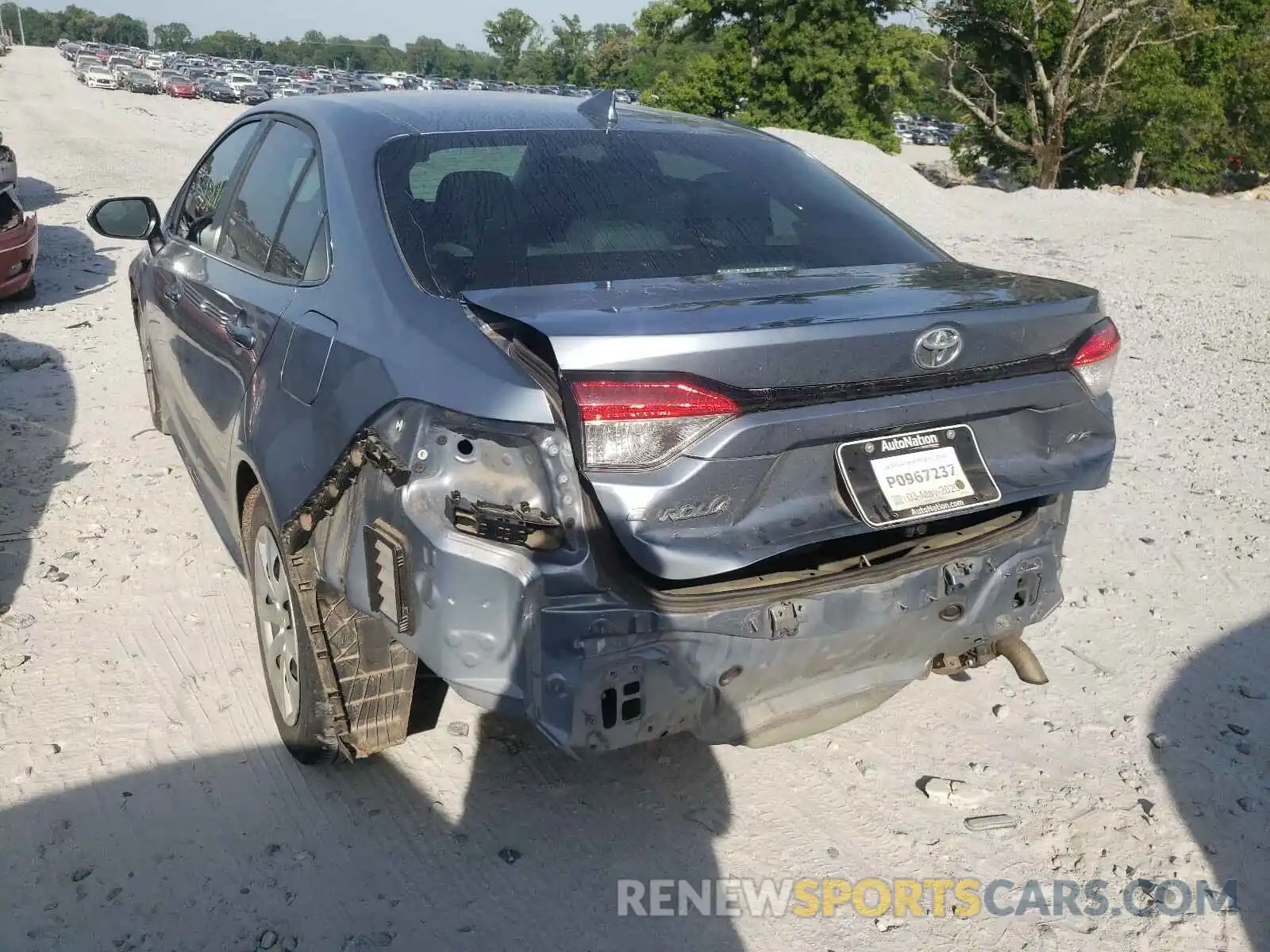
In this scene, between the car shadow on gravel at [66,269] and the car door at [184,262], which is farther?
the car shadow on gravel at [66,269]

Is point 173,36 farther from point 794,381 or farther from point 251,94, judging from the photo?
point 794,381

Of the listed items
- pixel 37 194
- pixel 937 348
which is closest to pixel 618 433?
pixel 937 348

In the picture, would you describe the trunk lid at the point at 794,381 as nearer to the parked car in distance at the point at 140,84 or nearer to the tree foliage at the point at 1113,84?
the tree foliage at the point at 1113,84

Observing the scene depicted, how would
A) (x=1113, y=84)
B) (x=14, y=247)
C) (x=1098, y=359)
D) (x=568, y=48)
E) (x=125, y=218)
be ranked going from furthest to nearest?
(x=568, y=48)
(x=1113, y=84)
(x=14, y=247)
(x=125, y=218)
(x=1098, y=359)

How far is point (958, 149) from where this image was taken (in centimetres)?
3781

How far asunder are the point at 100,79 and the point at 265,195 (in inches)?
2193

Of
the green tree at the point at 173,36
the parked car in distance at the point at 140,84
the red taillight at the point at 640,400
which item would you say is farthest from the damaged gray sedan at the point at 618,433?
the green tree at the point at 173,36

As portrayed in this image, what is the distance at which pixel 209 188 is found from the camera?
4.32 metres

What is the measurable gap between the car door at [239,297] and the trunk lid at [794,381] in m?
1.04

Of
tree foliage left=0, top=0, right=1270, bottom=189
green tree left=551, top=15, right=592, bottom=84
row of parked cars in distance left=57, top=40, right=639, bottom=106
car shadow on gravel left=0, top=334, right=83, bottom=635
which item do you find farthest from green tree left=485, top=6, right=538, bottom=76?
car shadow on gravel left=0, top=334, right=83, bottom=635

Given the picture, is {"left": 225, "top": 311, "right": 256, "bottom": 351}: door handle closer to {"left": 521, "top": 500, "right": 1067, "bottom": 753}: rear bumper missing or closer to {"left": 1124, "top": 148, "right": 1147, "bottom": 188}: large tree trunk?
{"left": 521, "top": 500, "right": 1067, "bottom": 753}: rear bumper missing

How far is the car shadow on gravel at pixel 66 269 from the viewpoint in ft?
29.8

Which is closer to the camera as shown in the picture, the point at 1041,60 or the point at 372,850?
the point at 372,850

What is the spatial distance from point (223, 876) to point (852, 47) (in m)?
33.8
